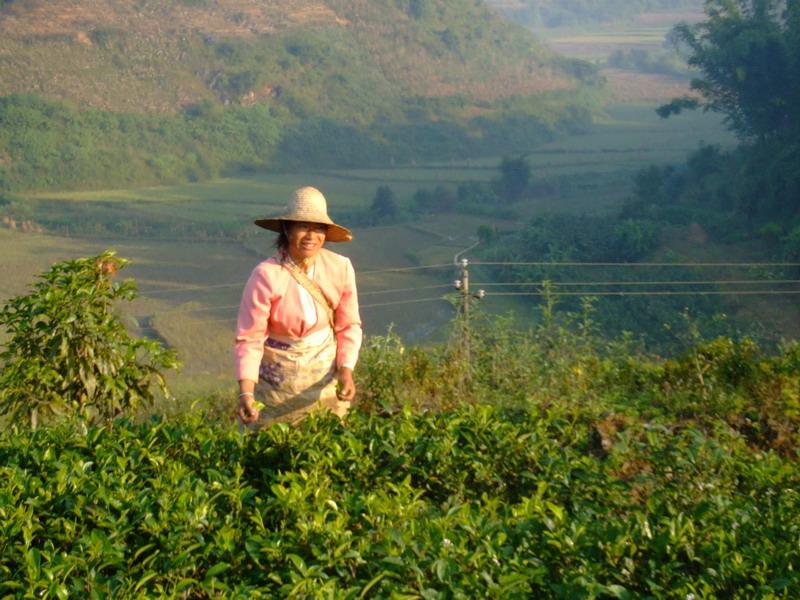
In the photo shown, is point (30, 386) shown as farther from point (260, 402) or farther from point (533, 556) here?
point (533, 556)

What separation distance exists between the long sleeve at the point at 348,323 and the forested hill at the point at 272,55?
3184 cm

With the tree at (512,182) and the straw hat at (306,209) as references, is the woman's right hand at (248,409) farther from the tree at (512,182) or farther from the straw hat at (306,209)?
the tree at (512,182)

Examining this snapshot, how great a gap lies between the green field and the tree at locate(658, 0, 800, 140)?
5.51 meters

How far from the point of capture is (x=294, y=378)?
4.87 metres

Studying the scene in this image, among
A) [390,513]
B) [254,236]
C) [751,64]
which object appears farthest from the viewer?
[254,236]

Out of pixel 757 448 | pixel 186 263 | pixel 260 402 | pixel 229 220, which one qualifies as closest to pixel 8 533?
pixel 260 402

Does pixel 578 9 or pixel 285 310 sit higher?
pixel 578 9

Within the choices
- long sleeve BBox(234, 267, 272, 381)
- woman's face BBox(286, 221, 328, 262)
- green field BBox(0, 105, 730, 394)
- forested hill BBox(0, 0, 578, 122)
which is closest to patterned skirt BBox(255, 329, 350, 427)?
long sleeve BBox(234, 267, 272, 381)

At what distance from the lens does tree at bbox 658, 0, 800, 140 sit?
26422mm

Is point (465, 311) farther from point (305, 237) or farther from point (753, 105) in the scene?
point (753, 105)

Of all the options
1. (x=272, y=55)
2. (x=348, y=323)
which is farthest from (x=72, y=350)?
(x=272, y=55)

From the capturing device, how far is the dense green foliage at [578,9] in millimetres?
73500

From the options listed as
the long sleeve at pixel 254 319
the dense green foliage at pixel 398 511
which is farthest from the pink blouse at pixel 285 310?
the dense green foliage at pixel 398 511

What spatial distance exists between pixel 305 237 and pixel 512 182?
33.4 meters
